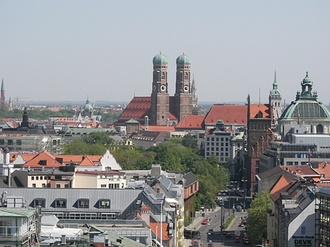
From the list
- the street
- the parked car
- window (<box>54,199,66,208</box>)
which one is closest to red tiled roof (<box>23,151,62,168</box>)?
the street

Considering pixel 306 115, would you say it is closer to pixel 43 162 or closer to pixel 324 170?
pixel 324 170

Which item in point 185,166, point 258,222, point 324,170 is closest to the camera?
point 258,222

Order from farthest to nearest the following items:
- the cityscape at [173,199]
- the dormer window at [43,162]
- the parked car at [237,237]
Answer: the dormer window at [43,162], the parked car at [237,237], the cityscape at [173,199]

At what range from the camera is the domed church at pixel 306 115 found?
565 ft

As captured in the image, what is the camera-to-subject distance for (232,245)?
344 feet

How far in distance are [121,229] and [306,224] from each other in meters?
25.4

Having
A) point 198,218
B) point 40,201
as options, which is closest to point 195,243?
point 40,201

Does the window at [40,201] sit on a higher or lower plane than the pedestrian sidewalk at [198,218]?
higher

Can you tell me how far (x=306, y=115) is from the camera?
174250 mm

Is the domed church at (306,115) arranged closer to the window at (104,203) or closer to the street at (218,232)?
the street at (218,232)

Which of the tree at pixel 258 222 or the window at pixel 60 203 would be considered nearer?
the window at pixel 60 203

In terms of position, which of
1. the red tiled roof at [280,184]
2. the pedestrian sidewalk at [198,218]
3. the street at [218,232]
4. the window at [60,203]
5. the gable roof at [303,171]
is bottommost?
the street at [218,232]

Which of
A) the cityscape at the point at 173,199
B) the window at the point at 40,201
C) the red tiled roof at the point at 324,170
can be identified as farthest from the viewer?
the red tiled roof at the point at 324,170

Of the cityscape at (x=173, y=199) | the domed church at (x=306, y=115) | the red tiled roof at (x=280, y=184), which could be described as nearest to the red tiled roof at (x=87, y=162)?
the cityscape at (x=173, y=199)
